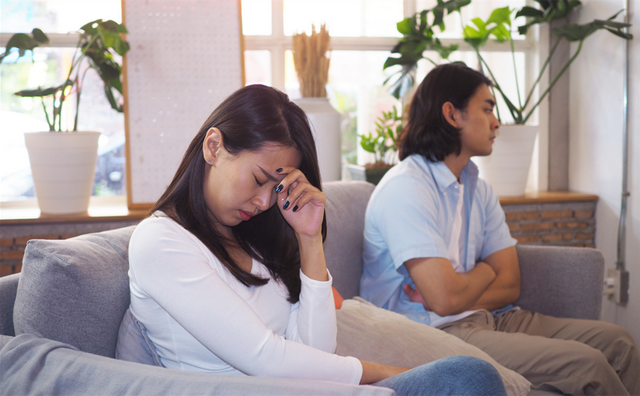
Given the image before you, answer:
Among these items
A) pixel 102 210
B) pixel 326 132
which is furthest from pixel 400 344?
pixel 102 210

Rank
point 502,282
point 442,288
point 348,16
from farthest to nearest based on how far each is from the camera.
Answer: point 348,16
point 502,282
point 442,288

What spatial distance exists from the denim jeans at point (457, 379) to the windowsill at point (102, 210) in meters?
1.41

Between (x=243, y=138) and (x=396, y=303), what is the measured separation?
954 millimetres

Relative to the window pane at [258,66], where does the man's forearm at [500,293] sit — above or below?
below

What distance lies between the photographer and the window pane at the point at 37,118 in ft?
9.01

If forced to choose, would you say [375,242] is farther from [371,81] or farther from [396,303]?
[371,81]

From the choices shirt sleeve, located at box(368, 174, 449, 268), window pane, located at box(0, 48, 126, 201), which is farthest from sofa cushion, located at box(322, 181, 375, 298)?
window pane, located at box(0, 48, 126, 201)

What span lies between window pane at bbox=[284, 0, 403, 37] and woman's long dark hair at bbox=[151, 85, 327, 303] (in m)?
2.04

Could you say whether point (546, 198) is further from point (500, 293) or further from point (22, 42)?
point (22, 42)

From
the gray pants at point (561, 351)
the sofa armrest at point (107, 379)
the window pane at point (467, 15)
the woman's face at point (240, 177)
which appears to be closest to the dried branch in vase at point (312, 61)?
the window pane at point (467, 15)

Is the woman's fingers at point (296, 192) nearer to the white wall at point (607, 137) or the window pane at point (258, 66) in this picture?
the window pane at point (258, 66)

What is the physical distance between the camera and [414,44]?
289cm

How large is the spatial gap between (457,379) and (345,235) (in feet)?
3.51

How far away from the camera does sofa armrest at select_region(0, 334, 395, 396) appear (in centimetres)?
79
